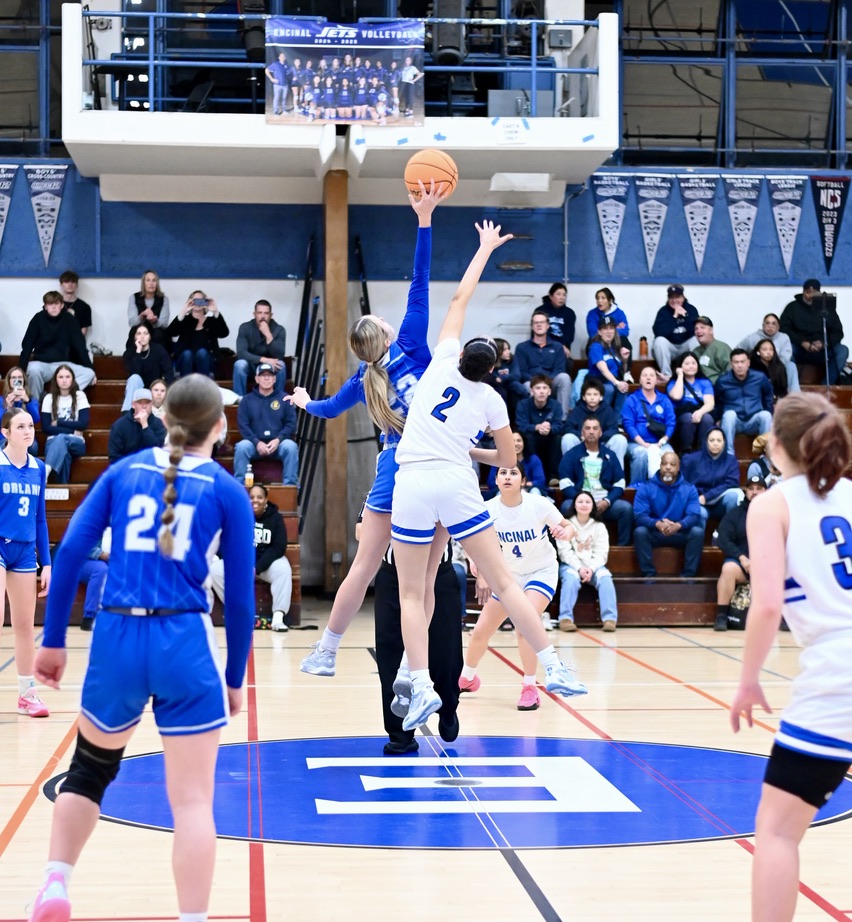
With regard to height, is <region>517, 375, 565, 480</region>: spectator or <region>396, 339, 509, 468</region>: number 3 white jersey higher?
<region>396, 339, 509, 468</region>: number 3 white jersey

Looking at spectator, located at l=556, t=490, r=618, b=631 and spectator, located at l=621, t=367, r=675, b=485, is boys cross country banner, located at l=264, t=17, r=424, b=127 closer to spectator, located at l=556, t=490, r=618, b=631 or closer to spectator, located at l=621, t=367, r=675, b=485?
spectator, located at l=621, t=367, r=675, b=485

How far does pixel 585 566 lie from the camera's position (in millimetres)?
12445

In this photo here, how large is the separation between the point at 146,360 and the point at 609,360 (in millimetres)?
5378

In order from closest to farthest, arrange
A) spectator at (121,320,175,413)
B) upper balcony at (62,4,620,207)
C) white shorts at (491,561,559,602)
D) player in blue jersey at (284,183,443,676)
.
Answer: player in blue jersey at (284,183,443,676), white shorts at (491,561,559,602), upper balcony at (62,4,620,207), spectator at (121,320,175,413)

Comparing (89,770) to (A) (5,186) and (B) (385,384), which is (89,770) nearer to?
(B) (385,384)

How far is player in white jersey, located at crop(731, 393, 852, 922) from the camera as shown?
3.20 meters

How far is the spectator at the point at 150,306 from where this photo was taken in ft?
48.7

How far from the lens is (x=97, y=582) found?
38.3 ft

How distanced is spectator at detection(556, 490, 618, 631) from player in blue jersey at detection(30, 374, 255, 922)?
9044 mm

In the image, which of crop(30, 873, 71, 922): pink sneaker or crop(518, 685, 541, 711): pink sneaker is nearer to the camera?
crop(30, 873, 71, 922): pink sneaker

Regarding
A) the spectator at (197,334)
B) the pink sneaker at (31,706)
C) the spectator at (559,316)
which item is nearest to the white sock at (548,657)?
the pink sneaker at (31,706)

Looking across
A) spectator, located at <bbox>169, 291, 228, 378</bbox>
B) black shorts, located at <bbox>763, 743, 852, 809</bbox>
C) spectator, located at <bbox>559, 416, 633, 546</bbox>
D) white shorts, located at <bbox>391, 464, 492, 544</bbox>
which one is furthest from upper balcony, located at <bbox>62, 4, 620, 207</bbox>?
black shorts, located at <bbox>763, 743, 852, 809</bbox>

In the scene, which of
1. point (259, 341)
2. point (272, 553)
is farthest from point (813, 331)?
point (272, 553)

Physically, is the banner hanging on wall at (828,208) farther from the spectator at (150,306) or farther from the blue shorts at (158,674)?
the blue shorts at (158,674)
